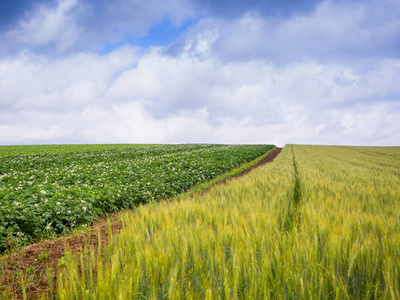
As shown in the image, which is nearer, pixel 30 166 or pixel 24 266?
pixel 24 266

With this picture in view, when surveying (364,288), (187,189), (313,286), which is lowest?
(187,189)

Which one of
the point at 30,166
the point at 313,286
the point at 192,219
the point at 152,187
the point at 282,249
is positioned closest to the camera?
the point at 313,286

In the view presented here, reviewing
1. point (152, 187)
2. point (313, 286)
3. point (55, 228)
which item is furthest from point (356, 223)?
point (152, 187)

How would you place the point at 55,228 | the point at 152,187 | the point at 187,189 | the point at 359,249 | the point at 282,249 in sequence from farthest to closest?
the point at 187,189 → the point at 152,187 → the point at 55,228 → the point at 282,249 → the point at 359,249

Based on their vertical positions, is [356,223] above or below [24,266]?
above

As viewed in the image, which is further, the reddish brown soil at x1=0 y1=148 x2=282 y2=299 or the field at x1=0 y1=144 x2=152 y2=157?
the field at x1=0 y1=144 x2=152 y2=157

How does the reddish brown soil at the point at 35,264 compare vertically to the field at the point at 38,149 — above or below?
below

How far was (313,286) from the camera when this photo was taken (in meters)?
2.01

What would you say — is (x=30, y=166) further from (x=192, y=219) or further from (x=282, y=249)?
(x=282, y=249)

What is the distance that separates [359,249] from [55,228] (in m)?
6.38

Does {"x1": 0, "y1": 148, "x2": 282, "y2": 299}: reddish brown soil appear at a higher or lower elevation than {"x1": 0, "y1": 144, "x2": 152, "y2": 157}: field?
lower

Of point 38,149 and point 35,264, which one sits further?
point 38,149

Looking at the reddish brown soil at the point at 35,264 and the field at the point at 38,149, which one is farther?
the field at the point at 38,149

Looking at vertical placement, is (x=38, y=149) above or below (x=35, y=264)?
above
